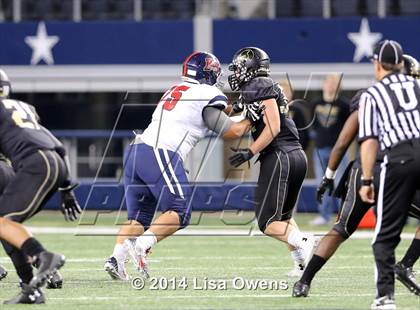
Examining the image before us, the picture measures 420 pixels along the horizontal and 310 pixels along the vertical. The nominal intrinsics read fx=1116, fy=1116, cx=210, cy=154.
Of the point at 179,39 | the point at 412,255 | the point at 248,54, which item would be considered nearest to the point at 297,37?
the point at 179,39

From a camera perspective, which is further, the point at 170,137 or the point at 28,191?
the point at 170,137

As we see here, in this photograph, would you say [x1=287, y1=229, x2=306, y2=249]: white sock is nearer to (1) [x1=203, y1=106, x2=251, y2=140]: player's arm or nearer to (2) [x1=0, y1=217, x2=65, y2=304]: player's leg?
(1) [x1=203, y1=106, x2=251, y2=140]: player's arm

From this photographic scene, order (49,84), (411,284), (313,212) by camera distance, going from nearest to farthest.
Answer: (411,284) → (313,212) → (49,84)

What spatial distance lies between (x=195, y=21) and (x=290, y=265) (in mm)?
8481

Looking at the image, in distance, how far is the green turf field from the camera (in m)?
7.63

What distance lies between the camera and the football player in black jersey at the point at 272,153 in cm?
884

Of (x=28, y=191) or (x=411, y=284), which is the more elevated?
(x=28, y=191)

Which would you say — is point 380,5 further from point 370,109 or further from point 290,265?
point 370,109

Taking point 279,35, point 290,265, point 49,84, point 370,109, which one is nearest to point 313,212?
point 279,35

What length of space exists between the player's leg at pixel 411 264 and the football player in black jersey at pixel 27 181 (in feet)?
7.86

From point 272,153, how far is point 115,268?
1.57 metres

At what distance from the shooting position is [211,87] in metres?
→ 9.02

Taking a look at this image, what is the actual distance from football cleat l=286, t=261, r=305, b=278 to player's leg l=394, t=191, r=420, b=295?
36.5 inches

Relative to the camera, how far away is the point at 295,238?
8984 millimetres
